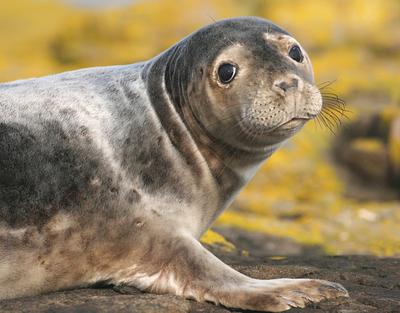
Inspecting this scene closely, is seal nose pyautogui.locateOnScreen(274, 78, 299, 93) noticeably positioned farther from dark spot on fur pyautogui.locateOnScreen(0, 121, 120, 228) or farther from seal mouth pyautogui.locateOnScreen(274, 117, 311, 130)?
dark spot on fur pyautogui.locateOnScreen(0, 121, 120, 228)

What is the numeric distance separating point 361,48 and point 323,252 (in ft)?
70.9

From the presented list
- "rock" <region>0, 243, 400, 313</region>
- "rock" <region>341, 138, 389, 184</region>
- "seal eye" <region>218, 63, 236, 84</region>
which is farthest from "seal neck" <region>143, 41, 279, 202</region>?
"rock" <region>341, 138, 389, 184</region>

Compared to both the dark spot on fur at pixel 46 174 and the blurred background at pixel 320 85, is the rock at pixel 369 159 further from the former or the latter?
the dark spot on fur at pixel 46 174

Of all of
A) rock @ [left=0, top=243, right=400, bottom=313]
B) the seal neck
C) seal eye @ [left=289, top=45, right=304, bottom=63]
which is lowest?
rock @ [left=0, top=243, right=400, bottom=313]

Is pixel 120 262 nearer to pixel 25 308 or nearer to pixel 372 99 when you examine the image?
pixel 25 308

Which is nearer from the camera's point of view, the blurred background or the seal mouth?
the seal mouth

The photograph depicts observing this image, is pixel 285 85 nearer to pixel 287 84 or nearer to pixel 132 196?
pixel 287 84

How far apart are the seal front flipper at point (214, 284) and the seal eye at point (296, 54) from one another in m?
1.38

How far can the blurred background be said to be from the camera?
32.5 ft

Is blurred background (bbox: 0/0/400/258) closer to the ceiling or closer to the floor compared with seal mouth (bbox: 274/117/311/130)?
closer to the ceiling

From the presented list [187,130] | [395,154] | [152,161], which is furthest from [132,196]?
[395,154]

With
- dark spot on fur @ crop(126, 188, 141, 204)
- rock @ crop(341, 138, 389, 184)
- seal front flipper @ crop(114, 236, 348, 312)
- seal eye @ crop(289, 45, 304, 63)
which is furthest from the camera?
rock @ crop(341, 138, 389, 184)

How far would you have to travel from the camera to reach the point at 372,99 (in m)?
20.4

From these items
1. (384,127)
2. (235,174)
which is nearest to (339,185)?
(384,127)
